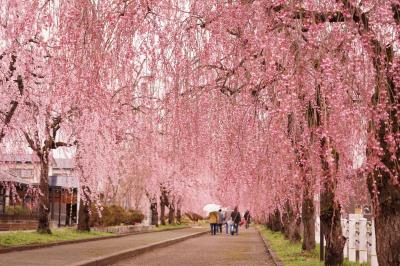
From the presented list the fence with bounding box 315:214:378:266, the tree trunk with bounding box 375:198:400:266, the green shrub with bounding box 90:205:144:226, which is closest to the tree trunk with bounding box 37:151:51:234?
the green shrub with bounding box 90:205:144:226

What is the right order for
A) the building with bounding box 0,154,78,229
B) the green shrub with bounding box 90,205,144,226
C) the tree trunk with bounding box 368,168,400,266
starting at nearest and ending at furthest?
the tree trunk with bounding box 368,168,400,266 < the building with bounding box 0,154,78,229 < the green shrub with bounding box 90,205,144,226

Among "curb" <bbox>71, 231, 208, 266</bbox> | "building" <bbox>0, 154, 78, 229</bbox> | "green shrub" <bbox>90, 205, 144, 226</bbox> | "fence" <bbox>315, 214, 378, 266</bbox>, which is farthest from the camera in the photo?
"green shrub" <bbox>90, 205, 144, 226</bbox>

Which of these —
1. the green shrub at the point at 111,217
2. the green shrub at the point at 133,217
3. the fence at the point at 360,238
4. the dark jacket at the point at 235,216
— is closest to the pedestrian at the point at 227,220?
the dark jacket at the point at 235,216

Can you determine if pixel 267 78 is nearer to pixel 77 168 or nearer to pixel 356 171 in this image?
pixel 356 171

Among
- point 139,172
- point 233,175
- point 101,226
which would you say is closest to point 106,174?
point 101,226

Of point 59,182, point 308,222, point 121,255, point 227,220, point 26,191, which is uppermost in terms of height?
point 59,182

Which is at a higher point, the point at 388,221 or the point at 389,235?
the point at 388,221

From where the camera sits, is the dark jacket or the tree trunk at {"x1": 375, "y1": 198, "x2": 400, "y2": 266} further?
the dark jacket

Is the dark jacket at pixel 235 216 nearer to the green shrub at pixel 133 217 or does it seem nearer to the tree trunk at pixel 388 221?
the green shrub at pixel 133 217

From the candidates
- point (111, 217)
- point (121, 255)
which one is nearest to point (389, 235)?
point (121, 255)

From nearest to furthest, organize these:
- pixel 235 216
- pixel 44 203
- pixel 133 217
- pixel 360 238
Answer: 1. pixel 360 238
2. pixel 44 203
3. pixel 235 216
4. pixel 133 217

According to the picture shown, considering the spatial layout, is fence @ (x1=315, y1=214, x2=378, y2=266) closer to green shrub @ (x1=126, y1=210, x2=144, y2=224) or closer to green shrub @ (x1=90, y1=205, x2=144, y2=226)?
green shrub @ (x1=90, y1=205, x2=144, y2=226)

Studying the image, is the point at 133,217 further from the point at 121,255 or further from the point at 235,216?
the point at 121,255

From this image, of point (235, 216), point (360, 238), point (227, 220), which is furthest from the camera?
point (227, 220)
